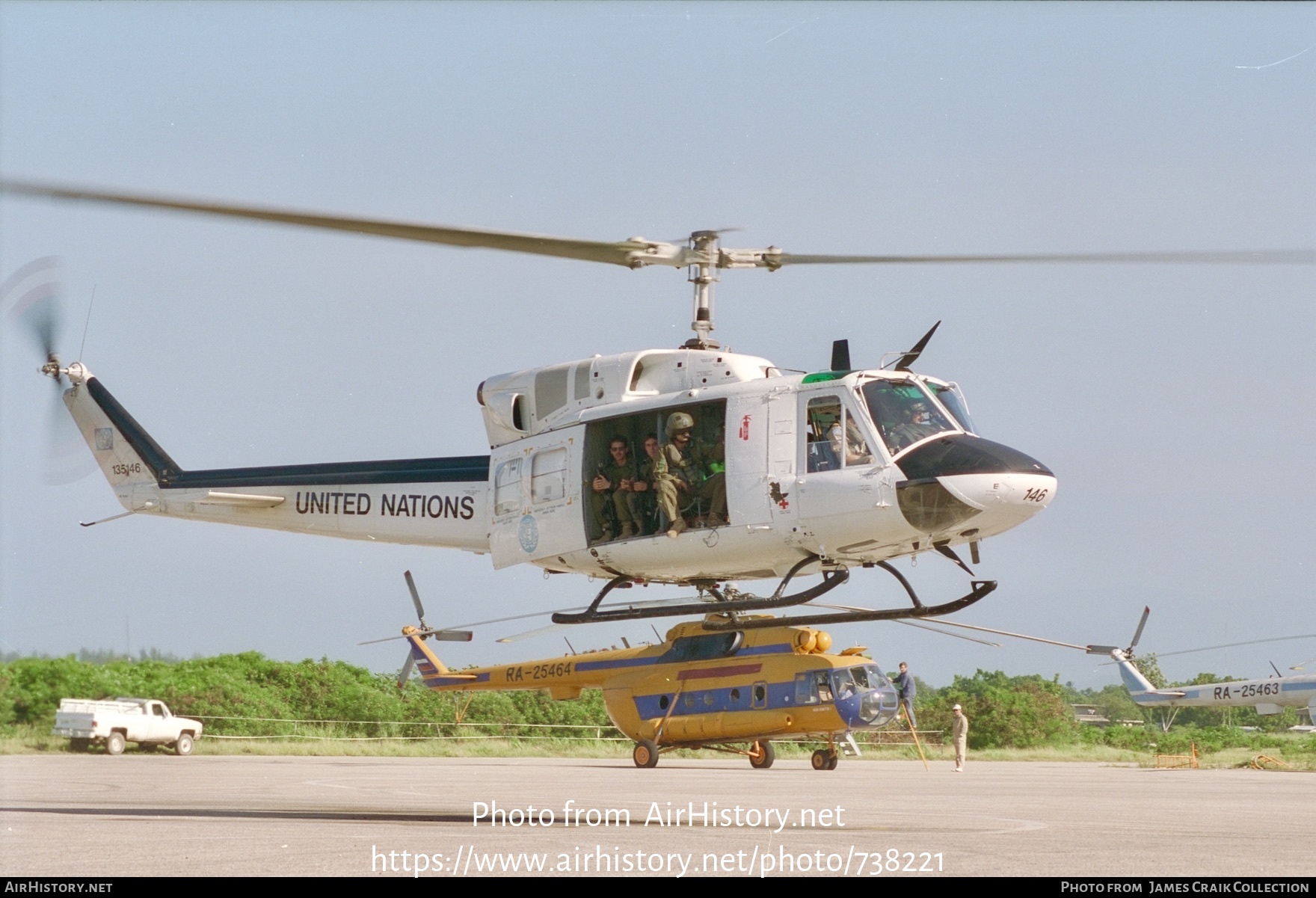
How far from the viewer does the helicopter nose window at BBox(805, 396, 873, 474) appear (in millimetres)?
12797

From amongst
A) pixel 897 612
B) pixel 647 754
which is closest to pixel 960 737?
pixel 647 754

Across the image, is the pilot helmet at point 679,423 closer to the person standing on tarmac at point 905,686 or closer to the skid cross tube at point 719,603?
the skid cross tube at point 719,603

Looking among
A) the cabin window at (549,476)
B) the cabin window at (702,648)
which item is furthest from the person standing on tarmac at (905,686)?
the cabin window at (549,476)

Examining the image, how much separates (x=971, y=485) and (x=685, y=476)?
290 centimetres

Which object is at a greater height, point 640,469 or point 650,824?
point 640,469

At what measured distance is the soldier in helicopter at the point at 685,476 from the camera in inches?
530

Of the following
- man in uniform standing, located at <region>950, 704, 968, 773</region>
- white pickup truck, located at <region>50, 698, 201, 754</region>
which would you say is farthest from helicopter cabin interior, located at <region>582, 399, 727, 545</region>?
white pickup truck, located at <region>50, 698, 201, 754</region>

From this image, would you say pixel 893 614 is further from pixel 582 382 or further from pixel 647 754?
pixel 647 754

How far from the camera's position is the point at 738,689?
23031mm

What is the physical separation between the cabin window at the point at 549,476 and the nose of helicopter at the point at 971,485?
3649 millimetres

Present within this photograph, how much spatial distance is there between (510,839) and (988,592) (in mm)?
5029

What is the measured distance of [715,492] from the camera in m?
13.5

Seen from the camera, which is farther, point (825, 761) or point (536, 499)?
point (825, 761)

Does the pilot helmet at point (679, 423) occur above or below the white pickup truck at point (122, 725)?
above
